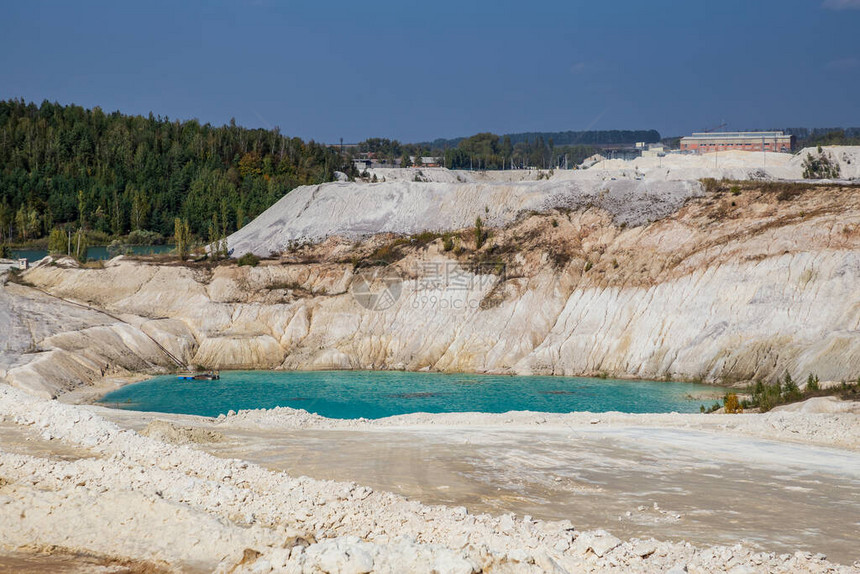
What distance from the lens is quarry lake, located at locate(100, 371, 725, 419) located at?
41125 millimetres

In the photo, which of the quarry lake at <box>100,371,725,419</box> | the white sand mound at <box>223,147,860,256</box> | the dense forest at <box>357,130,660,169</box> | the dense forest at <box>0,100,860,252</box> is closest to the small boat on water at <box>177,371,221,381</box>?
the quarry lake at <box>100,371,725,419</box>

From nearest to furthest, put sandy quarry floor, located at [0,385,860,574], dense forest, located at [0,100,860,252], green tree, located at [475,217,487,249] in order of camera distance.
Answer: sandy quarry floor, located at [0,385,860,574] < green tree, located at [475,217,487,249] < dense forest, located at [0,100,860,252]

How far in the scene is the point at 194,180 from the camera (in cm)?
10881

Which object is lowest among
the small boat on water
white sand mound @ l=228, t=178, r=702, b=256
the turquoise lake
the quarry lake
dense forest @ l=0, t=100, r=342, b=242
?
the quarry lake

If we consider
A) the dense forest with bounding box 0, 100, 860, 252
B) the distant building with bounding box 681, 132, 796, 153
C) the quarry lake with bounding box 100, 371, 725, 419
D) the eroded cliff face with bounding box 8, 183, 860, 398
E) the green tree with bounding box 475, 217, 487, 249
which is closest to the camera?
the quarry lake with bounding box 100, 371, 725, 419

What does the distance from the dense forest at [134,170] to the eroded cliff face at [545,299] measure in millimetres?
31081

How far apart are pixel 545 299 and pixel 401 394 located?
535 inches

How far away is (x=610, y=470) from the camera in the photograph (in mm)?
22141

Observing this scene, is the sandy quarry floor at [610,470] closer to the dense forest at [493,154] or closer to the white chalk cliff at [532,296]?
the white chalk cliff at [532,296]

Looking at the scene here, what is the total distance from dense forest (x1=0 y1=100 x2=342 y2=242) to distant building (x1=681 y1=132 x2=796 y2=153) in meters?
56.5

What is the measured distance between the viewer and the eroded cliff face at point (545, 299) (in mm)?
47031

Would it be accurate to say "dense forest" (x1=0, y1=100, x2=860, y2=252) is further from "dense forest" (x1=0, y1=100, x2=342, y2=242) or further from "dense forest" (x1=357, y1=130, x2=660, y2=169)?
"dense forest" (x1=357, y1=130, x2=660, y2=169)

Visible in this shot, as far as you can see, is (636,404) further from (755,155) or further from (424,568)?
(755,155)

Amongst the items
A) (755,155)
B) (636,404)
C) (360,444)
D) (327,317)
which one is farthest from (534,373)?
(755,155)
